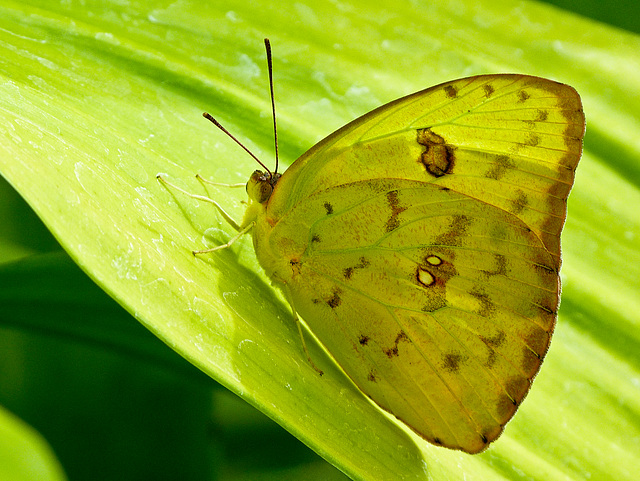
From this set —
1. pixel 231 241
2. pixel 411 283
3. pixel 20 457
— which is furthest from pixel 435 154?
pixel 20 457

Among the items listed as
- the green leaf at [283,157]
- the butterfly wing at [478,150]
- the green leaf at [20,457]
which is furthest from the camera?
the butterfly wing at [478,150]

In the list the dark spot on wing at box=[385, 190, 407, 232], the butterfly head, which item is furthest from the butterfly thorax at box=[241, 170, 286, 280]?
the dark spot on wing at box=[385, 190, 407, 232]

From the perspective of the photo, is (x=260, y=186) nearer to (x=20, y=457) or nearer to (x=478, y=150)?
(x=478, y=150)

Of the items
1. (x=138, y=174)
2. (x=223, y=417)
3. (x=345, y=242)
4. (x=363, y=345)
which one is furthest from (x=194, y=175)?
(x=223, y=417)

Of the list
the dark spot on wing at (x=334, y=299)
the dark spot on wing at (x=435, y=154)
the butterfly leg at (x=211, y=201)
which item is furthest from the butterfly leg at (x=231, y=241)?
the dark spot on wing at (x=435, y=154)

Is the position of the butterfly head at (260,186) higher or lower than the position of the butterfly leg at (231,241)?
higher

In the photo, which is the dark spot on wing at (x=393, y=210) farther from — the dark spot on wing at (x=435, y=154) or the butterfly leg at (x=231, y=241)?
the butterfly leg at (x=231, y=241)
